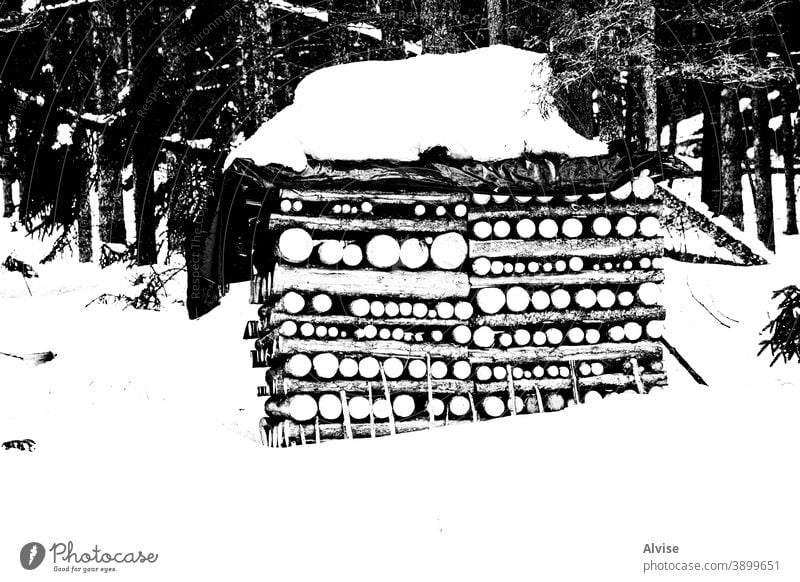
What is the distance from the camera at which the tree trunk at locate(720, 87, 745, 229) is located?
16797 mm

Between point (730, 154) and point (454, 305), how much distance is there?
1200 cm

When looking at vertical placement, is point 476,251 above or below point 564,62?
below

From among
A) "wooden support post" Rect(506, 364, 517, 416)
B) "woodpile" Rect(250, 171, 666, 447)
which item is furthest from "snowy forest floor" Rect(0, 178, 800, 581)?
"woodpile" Rect(250, 171, 666, 447)

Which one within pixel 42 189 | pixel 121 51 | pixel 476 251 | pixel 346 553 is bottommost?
pixel 346 553

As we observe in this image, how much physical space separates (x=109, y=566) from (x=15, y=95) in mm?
7903

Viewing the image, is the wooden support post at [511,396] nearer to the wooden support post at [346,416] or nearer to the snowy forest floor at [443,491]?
the snowy forest floor at [443,491]

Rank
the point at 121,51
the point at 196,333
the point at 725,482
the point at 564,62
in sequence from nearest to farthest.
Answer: the point at 725,482 → the point at 564,62 → the point at 196,333 → the point at 121,51

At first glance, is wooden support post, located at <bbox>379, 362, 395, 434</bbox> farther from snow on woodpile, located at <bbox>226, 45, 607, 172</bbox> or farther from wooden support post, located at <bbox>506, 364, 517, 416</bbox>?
snow on woodpile, located at <bbox>226, 45, 607, 172</bbox>

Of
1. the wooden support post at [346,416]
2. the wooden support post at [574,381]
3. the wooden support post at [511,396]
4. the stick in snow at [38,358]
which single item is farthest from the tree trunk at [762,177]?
the stick in snow at [38,358]

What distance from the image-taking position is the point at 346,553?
14.8 feet

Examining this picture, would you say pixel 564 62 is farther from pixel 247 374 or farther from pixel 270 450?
pixel 247 374

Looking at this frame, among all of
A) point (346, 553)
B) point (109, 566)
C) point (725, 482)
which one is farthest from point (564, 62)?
point (109, 566)

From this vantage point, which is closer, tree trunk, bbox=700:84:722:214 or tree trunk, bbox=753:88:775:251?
tree trunk, bbox=753:88:775:251

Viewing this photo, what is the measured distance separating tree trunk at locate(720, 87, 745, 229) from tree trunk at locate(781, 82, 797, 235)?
1.60 m
